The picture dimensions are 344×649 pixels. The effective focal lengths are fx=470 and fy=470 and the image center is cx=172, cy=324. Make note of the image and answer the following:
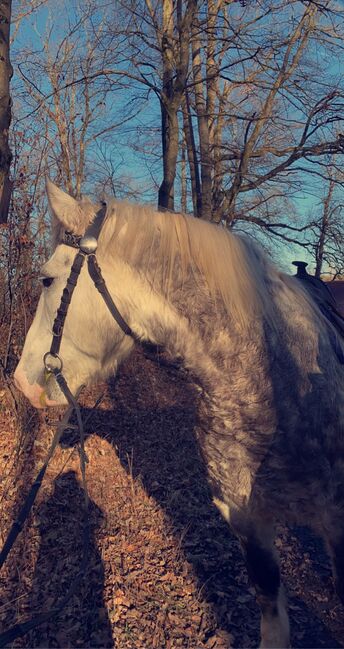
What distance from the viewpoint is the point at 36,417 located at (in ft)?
19.3

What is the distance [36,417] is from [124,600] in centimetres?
294

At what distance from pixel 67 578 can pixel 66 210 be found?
294cm

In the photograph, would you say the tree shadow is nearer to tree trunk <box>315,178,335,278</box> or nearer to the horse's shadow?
the horse's shadow

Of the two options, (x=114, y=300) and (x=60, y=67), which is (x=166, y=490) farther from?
(x=60, y=67)

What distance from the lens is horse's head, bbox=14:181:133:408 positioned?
2.11m

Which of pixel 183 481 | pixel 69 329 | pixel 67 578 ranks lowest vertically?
pixel 67 578

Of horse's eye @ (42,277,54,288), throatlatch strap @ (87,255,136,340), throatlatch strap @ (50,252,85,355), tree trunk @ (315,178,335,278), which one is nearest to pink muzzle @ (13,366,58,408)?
throatlatch strap @ (50,252,85,355)

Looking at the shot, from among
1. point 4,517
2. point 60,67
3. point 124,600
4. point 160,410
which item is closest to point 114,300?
point 124,600

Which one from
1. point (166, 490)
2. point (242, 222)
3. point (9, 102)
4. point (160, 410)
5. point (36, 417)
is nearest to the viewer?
point (9, 102)

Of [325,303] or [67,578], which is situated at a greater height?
[325,303]

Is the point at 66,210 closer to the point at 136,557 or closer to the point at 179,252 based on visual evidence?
the point at 179,252

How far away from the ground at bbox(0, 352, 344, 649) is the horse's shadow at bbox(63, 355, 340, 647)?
14 millimetres

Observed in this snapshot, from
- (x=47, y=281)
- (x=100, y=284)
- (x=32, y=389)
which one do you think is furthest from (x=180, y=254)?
(x=32, y=389)

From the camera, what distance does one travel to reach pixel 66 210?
216 centimetres
